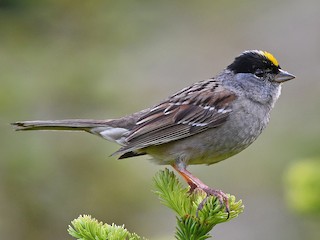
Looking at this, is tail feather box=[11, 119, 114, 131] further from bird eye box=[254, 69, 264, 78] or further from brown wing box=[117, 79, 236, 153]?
bird eye box=[254, 69, 264, 78]

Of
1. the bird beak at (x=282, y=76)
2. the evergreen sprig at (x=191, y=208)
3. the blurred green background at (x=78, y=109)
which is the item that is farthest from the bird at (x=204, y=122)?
the evergreen sprig at (x=191, y=208)

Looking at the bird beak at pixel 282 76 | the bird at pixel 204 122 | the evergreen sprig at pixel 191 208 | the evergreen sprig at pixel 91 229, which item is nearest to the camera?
the evergreen sprig at pixel 91 229

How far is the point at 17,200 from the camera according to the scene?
18.1ft

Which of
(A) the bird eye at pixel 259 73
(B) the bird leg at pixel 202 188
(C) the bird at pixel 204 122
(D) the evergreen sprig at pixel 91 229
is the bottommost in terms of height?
(D) the evergreen sprig at pixel 91 229

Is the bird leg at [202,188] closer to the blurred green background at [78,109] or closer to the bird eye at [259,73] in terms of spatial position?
the blurred green background at [78,109]

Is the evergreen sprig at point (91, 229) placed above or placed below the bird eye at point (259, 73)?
below

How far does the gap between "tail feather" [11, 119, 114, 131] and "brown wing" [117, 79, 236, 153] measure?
266 mm

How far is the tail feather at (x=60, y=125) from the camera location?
4520 mm

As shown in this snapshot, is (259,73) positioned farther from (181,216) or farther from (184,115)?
(181,216)

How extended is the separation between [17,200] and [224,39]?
7.20 meters

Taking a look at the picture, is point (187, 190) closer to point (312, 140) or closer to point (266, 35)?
point (312, 140)

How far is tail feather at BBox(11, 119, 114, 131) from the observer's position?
4520 millimetres

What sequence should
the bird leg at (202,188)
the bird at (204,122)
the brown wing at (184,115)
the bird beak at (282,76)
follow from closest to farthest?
1. the bird leg at (202,188)
2. the bird at (204,122)
3. the brown wing at (184,115)
4. the bird beak at (282,76)

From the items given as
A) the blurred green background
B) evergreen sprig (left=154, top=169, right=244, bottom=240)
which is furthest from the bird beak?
evergreen sprig (left=154, top=169, right=244, bottom=240)
